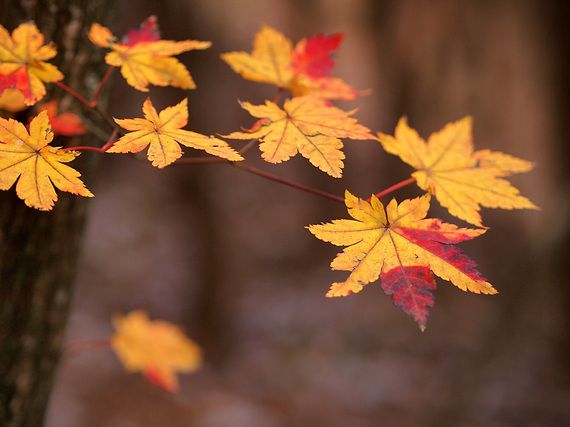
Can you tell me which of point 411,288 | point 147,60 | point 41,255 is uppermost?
point 147,60

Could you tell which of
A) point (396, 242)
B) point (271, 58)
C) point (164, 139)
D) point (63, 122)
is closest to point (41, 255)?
point (63, 122)

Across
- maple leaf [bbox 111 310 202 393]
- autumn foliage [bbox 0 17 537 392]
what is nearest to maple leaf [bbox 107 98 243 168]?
autumn foliage [bbox 0 17 537 392]

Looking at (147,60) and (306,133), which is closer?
(306,133)

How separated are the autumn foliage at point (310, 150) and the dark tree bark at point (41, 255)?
0.41ft

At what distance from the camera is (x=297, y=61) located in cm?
91

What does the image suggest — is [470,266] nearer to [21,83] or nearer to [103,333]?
[21,83]

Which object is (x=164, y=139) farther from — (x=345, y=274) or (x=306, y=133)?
(x=345, y=274)

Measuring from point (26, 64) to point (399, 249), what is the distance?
2.17 feet

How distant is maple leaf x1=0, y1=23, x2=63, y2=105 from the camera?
69cm

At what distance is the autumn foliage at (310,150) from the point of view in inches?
23.3

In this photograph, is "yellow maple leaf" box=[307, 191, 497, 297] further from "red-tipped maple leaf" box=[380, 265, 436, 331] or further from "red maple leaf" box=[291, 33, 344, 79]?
"red maple leaf" box=[291, 33, 344, 79]

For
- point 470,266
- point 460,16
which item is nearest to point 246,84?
point 460,16

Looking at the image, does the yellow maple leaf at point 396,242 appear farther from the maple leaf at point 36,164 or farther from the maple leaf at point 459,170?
the maple leaf at point 36,164

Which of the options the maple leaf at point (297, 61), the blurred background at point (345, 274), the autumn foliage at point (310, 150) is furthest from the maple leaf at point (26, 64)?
the blurred background at point (345, 274)
